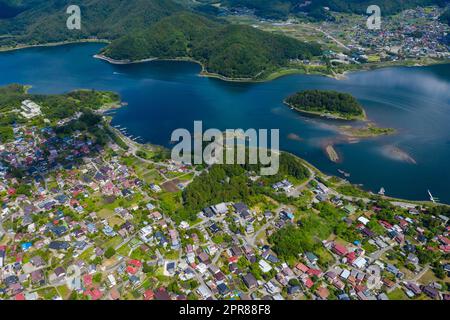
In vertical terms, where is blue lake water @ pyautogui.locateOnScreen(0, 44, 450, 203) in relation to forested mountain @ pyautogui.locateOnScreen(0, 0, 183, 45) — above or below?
below

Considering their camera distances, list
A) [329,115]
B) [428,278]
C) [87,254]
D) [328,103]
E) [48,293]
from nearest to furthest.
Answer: [48,293]
[428,278]
[87,254]
[329,115]
[328,103]

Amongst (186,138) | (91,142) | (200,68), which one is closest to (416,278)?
(186,138)

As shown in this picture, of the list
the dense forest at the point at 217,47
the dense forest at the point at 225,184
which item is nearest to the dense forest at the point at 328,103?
the dense forest at the point at 217,47

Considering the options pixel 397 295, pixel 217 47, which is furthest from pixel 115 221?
pixel 217 47

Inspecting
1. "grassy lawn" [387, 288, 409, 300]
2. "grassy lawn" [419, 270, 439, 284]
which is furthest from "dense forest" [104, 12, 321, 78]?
"grassy lawn" [387, 288, 409, 300]

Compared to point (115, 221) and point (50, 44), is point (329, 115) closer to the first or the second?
point (115, 221)

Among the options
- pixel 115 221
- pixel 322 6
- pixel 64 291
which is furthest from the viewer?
pixel 322 6

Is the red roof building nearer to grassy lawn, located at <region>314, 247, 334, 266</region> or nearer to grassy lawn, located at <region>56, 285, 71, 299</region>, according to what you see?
grassy lawn, located at <region>314, 247, 334, 266</region>
